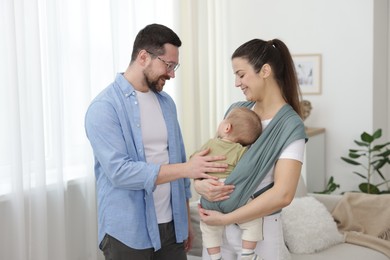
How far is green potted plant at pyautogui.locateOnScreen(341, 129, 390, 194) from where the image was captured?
4551mm

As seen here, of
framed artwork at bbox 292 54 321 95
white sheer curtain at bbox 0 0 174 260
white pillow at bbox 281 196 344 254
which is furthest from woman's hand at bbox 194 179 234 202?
framed artwork at bbox 292 54 321 95

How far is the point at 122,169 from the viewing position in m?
1.90

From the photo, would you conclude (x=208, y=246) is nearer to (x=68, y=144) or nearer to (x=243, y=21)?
(x=68, y=144)

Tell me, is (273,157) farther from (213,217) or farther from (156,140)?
(156,140)

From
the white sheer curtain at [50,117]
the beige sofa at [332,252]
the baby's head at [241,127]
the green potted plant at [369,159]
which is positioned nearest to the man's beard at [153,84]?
the baby's head at [241,127]

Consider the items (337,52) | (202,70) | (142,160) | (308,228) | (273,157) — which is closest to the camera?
(273,157)

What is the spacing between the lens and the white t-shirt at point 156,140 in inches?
81.9

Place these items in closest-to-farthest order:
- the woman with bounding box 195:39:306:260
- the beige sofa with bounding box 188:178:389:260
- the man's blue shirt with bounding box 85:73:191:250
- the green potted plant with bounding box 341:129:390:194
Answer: the woman with bounding box 195:39:306:260 → the man's blue shirt with bounding box 85:73:191:250 → the beige sofa with bounding box 188:178:389:260 → the green potted plant with bounding box 341:129:390:194

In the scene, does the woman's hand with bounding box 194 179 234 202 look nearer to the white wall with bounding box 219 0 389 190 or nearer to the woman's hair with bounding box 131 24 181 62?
the woman's hair with bounding box 131 24 181 62

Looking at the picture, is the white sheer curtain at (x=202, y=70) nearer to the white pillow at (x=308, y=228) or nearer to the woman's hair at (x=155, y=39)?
the white pillow at (x=308, y=228)

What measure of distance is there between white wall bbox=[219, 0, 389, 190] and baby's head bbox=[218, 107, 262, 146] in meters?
3.12

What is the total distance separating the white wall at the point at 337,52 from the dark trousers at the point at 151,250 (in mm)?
3008

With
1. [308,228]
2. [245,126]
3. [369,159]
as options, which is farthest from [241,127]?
[369,159]

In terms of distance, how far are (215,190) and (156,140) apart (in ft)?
1.37
